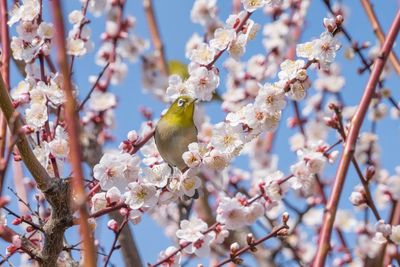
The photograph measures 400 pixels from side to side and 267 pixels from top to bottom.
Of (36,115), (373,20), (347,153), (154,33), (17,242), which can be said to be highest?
(154,33)

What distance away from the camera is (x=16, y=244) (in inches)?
82.3

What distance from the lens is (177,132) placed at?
242 cm

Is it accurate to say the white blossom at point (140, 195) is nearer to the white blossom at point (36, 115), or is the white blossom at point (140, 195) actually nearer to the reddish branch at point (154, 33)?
the white blossom at point (36, 115)

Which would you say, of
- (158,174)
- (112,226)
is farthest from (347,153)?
(112,226)

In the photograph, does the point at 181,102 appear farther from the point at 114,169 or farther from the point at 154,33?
the point at 154,33

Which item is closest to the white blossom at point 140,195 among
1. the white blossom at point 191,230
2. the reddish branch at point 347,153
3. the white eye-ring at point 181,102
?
the white blossom at point 191,230

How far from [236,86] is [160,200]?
8.66 ft

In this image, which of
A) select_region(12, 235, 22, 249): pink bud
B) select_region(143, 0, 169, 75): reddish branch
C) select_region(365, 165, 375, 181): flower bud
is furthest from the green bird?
select_region(143, 0, 169, 75): reddish branch

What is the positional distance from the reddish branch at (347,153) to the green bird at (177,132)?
633 millimetres

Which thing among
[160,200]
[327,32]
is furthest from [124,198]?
[327,32]

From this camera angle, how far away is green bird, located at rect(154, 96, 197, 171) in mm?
2369

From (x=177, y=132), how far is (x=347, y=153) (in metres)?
0.71

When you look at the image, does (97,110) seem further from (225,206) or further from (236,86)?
(225,206)

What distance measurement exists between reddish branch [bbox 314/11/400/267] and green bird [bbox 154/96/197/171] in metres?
0.63
